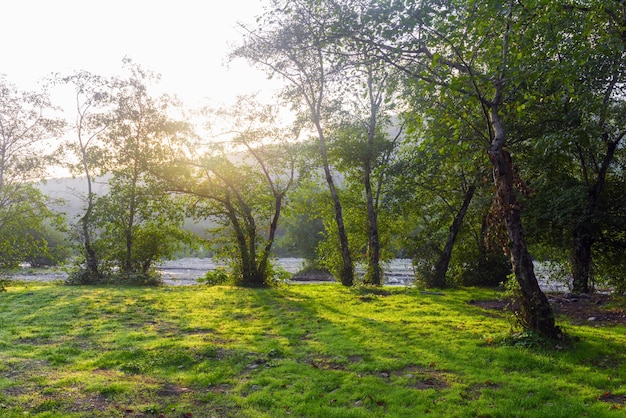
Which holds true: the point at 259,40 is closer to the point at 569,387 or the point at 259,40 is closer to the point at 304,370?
the point at 304,370

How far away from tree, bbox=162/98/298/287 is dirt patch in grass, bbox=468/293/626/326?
13.0 metres

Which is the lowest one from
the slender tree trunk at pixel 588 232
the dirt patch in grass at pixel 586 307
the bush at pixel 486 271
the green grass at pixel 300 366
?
the green grass at pixel 300 366

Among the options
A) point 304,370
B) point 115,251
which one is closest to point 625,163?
point 304,370

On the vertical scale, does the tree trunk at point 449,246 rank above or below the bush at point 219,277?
above

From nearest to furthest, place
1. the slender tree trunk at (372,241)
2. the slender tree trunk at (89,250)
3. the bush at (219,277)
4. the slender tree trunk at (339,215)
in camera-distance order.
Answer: the slender tree trunk at (339,215) < the slender tree trunk at (372,241) < the bush at (219,277) < the slender tree trunk at (89,250)

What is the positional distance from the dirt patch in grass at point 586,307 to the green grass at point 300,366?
149cm

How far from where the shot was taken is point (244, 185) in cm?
2739

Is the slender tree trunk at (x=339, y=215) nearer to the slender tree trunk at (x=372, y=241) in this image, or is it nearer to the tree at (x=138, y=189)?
the slender tree trunk at (x=372, y=241)

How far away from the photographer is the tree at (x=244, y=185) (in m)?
26.1

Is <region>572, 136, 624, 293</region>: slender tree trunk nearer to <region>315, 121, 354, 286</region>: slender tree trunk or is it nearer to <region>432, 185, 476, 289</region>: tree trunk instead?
<region>432, 185, 476, 289</region>: tree trunk

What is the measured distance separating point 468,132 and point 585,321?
744 cm

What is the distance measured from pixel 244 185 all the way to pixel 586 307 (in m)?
18.6

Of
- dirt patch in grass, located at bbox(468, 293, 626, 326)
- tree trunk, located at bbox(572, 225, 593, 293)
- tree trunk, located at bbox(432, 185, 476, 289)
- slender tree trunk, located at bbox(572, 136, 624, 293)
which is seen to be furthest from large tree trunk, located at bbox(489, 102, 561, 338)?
tree trunk, located at bbox(432, 185, 476, 289)

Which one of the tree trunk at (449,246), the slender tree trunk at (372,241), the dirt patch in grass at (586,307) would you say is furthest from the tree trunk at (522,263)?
the slender tree trunk at (372,241)
